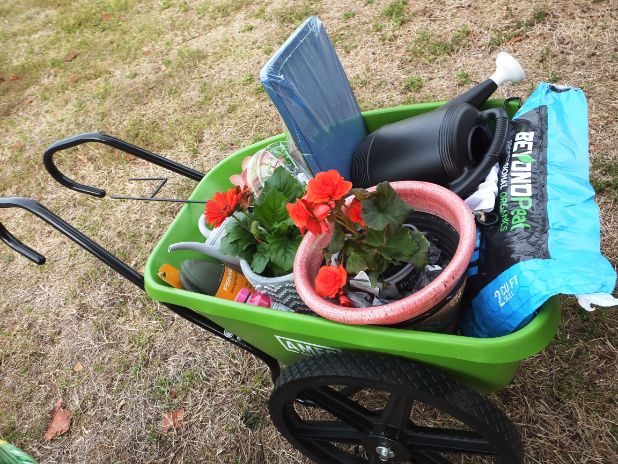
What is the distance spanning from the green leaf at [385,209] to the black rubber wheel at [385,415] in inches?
9.5

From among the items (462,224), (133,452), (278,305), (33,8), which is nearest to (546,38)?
(462,224)

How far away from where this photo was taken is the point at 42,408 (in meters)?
1.73

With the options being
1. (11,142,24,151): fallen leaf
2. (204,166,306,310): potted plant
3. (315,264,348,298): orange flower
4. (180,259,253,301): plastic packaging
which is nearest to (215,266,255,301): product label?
(180,259,253,301): plastic packaging

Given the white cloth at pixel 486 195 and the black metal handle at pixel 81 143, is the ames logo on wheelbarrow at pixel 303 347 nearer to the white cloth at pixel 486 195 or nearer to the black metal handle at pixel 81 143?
the white cloth at pixel 486 195

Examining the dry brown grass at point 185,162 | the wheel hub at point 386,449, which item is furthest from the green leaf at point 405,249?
the dry brown grass at point 185,162

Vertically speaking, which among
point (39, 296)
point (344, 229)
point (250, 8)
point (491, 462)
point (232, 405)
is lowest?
point (491, 462)

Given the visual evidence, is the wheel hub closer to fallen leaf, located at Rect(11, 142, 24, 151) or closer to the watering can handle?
the watering can handle

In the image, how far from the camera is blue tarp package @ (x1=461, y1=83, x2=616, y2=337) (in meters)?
0.83

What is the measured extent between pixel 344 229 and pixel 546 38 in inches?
→ 74.0

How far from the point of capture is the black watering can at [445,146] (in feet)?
3.65

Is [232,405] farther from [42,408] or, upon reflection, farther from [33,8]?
[33,8]

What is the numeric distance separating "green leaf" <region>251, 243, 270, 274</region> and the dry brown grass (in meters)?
0.65

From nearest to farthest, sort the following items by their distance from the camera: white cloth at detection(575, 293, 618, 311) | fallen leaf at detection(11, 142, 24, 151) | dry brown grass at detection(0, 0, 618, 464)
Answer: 1. white cloth at detection(575, 293, 618, 311)
2. dry brown grass at detection(0, 0, 618, 464)
3. fallen leaf at detection(11, 142, 24, 151)

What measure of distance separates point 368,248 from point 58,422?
134cm
